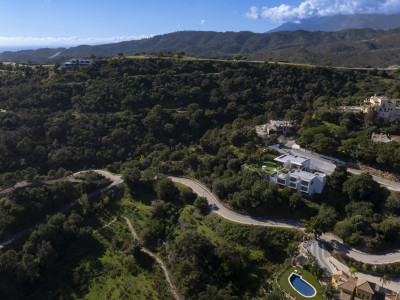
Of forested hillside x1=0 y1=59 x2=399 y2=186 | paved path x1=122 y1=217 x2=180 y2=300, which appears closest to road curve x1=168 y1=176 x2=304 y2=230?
paved path x1=122 y1=217 x2=180 y2=300

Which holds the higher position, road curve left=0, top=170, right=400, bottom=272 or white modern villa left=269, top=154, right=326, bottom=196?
white modern villa left=269, top=154, right=326, bottom=196

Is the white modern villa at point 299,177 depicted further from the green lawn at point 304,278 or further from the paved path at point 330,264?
the green lawn at point 304,278

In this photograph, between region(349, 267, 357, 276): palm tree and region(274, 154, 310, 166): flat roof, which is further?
region(274, 154, 310, 166): flat roof

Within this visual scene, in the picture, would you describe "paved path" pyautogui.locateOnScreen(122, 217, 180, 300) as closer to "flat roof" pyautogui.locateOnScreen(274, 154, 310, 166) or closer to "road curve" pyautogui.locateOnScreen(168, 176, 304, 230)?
"road curve" pyautogui.locateOnScreen(168, 176, 304, 230)

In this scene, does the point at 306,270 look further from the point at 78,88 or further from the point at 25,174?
the point at 78,88

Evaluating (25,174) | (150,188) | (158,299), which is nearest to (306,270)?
(158,299)

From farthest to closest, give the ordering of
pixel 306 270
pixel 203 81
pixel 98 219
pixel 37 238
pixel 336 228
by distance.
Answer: pixel 203 81, pixel 98 219, pixel 37 238, pixel 336 228, pixel 306 270

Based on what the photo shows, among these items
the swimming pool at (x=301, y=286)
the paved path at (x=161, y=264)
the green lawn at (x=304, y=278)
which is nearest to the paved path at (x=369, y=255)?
the green lawn at (x=304, y=278)
